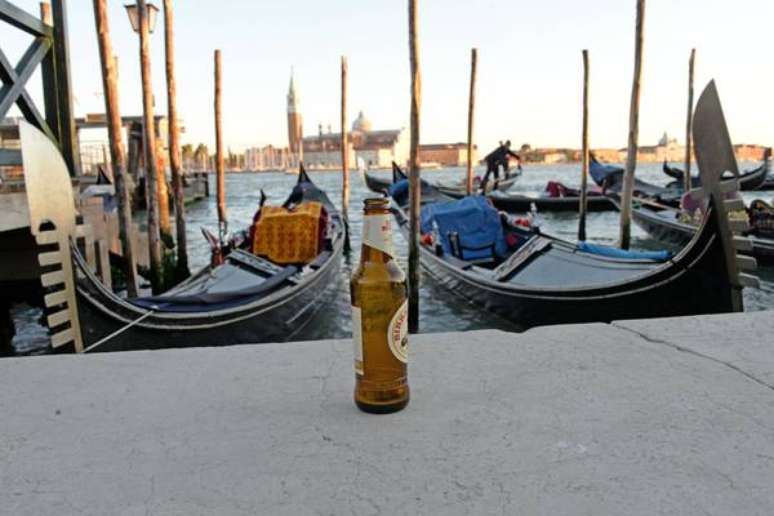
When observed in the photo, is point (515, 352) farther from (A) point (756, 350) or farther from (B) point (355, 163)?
(B) point (355, 163)

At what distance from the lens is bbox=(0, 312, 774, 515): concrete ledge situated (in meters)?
0.85

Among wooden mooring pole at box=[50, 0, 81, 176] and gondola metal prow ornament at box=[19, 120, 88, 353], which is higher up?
wooden mooring pole at box=[50, 0, 81, 176]

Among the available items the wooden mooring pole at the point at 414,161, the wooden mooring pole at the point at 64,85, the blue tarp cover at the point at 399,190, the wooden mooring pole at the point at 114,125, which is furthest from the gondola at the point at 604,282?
the blue tarp cover at the point at 399,190

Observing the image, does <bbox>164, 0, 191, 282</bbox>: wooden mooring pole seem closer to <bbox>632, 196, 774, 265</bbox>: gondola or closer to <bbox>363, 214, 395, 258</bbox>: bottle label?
<bbox>632, 196, 774, 265</bbox>: gondola

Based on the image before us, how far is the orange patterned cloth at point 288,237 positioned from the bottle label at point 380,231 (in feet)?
26.3

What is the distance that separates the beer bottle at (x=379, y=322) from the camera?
1.15 metres

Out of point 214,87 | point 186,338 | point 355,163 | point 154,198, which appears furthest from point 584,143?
point 355,163

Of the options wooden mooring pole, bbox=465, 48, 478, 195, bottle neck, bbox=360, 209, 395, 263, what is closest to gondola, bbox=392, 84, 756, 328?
bottle neck, bbox=360, 209, 395, 263

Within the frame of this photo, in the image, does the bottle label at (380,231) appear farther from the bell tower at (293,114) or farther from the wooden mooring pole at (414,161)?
the bell tower at (293,114)

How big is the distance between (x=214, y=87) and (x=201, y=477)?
1415cm

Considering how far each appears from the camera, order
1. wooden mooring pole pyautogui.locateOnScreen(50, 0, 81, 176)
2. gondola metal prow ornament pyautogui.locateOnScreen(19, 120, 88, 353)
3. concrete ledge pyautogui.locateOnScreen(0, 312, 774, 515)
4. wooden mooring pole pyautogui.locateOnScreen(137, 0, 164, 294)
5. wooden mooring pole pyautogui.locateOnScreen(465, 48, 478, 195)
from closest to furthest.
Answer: concrete ledge pyautogui.locateOnScreen(0, 312, 774, 515), gondola metal prow ornament pyautogui.locateOnScreen(19, 120, 88, 353), wooden mooring pole pyautogui.locateOnScreen(50, 0, 81, 176), wooden mooring pole pyautogui.locateOnScreen(137, 0, 164, 294), wooden mooring pole pyautogui.locateOnScreen(465, 48, 478, 195)

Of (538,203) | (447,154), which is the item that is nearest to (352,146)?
(447,154)

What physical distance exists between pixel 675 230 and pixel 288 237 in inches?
395

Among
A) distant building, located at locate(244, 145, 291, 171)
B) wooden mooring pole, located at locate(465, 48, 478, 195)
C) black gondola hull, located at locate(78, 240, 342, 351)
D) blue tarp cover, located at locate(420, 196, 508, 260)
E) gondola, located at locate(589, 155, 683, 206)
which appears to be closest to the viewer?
black gondola hull, located at locate(78, 240, 342, 351)
